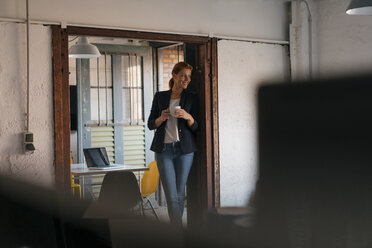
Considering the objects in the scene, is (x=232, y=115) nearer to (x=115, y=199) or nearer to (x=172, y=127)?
(x=172, y=127)

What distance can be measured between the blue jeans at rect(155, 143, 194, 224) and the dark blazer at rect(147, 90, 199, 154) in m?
0.06

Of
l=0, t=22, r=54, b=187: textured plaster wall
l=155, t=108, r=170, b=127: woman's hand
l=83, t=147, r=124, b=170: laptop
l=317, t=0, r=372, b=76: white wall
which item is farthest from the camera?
l=83, t=147, r=124, b=170: laptop

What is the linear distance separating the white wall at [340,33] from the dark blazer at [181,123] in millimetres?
1455

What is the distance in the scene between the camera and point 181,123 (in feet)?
12.7

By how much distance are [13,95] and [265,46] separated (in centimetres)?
261

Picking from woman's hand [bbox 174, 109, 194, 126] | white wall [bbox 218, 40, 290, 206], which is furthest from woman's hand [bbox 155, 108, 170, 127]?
white wall [bbox 218, 40, 290, 206]

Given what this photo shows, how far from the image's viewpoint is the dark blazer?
3752mm

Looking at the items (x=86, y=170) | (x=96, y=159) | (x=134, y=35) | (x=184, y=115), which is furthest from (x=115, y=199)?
(x=96, y=159)

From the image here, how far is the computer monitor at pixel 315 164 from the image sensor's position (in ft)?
0.95

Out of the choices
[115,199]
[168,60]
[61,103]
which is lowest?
[115,199]

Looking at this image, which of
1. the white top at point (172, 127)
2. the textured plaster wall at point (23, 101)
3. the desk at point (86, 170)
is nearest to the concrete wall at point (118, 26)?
the textured plaster wall at point (23, 101)

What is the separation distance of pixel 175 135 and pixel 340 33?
2.20m

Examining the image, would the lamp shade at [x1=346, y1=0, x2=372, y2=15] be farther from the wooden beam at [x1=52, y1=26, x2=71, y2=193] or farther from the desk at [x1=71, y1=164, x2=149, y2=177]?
the desk at [x1=71, y1=164, x2=149, y2=177]

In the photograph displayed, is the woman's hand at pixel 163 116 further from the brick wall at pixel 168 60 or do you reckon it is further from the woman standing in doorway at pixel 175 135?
the brick wall at pixel 168 60
